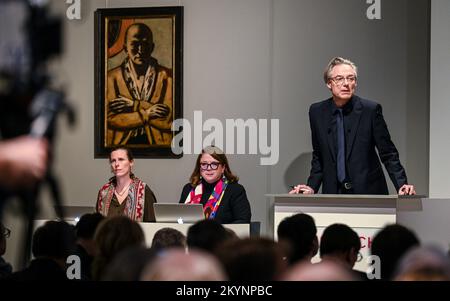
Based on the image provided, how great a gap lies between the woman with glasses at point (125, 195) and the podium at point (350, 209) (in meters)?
1.85

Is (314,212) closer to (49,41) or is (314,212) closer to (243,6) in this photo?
(49,41)

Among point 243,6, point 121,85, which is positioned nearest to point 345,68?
point 243,6

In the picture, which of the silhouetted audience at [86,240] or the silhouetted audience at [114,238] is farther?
the silhouetted audience at [86,240]

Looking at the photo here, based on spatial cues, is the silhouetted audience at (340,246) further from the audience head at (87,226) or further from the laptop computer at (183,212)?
the laptop computer at (183,212)

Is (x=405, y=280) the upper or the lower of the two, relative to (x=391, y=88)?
lower

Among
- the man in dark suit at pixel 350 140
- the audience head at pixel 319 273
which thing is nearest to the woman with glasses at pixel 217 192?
the man in dark suit at pixel 350 140

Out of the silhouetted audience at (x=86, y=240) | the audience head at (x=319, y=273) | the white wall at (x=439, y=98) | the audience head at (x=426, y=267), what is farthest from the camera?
the white wall at (x=439, y=98)

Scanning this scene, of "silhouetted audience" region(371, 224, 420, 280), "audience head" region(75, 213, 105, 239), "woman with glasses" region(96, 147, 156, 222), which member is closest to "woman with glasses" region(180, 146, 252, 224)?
"woman with glasses" region(96, 147, 156, 222)

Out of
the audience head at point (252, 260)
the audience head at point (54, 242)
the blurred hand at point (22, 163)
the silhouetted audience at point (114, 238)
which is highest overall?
the blurred hand at point (22, 163)

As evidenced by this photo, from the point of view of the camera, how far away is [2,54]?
219cm

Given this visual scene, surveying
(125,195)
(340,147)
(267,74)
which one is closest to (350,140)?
(340,147)

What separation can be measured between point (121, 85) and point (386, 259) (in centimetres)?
512

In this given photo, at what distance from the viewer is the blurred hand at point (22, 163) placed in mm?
1636

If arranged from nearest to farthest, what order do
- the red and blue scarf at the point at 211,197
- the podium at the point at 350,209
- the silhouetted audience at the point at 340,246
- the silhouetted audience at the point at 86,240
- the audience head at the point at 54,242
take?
the audience head at the point at 54,242, the silhouetted audience at the point at 340,246, the silhouetted audience at the point at 86,240, the podium at the point at 350,209, the red and blue scarf at the point at 211,197
